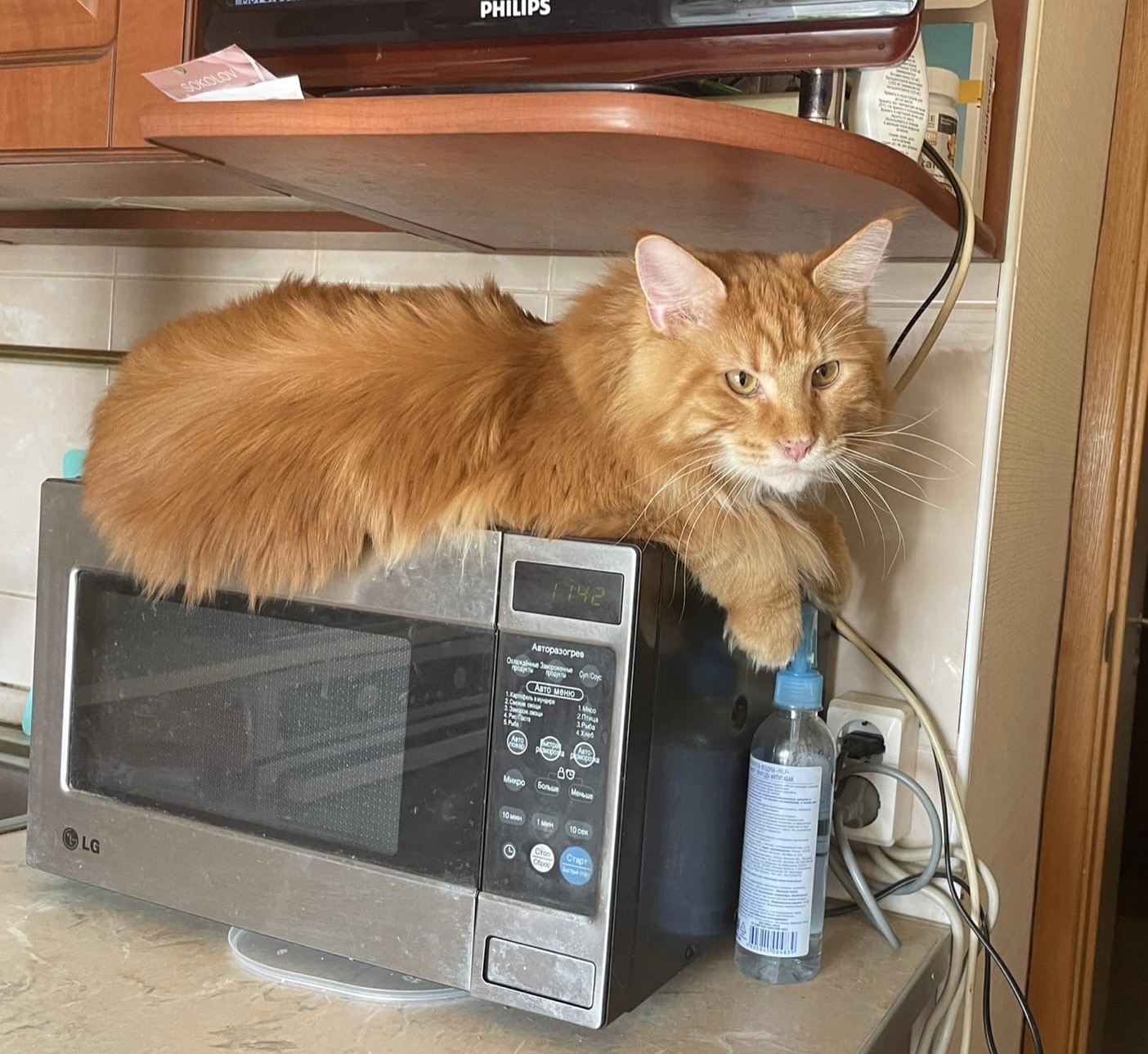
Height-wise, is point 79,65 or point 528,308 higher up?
point 79,65

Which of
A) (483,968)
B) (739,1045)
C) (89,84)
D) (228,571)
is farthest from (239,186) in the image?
(739,1045)

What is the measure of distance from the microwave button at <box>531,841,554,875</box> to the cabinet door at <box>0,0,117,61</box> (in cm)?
76

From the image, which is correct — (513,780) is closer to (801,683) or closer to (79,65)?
(801,683)

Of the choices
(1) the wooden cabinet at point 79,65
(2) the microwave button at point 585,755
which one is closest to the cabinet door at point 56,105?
(1) the wooden cabinet at point 79,65

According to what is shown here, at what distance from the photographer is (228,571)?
35.4 inches

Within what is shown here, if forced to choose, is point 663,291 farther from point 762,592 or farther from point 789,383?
point 762,592

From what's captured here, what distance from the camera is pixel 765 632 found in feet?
2.90

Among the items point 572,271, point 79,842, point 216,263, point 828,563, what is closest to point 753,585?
point 828,563

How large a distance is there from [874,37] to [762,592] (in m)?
0.40

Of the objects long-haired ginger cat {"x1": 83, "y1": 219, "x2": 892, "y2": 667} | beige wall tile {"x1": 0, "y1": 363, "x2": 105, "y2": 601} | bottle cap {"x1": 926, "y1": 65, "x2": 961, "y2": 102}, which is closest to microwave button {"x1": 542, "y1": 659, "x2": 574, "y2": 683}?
long-haired ginger cat {"x1": 83, "y1": 219, "x2": 892, "y2": 667}

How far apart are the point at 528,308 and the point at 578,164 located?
48 cm

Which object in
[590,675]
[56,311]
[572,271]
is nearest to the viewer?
[590,675]

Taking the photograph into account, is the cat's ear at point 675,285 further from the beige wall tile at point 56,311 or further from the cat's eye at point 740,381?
the beige wall tile at point 56,311

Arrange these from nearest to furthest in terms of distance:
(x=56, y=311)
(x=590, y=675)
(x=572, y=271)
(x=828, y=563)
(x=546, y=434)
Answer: (x=590, y=675), (x=546, y=434), (x=828, y=563), (x=572, y=271), (x=56, y=311)
